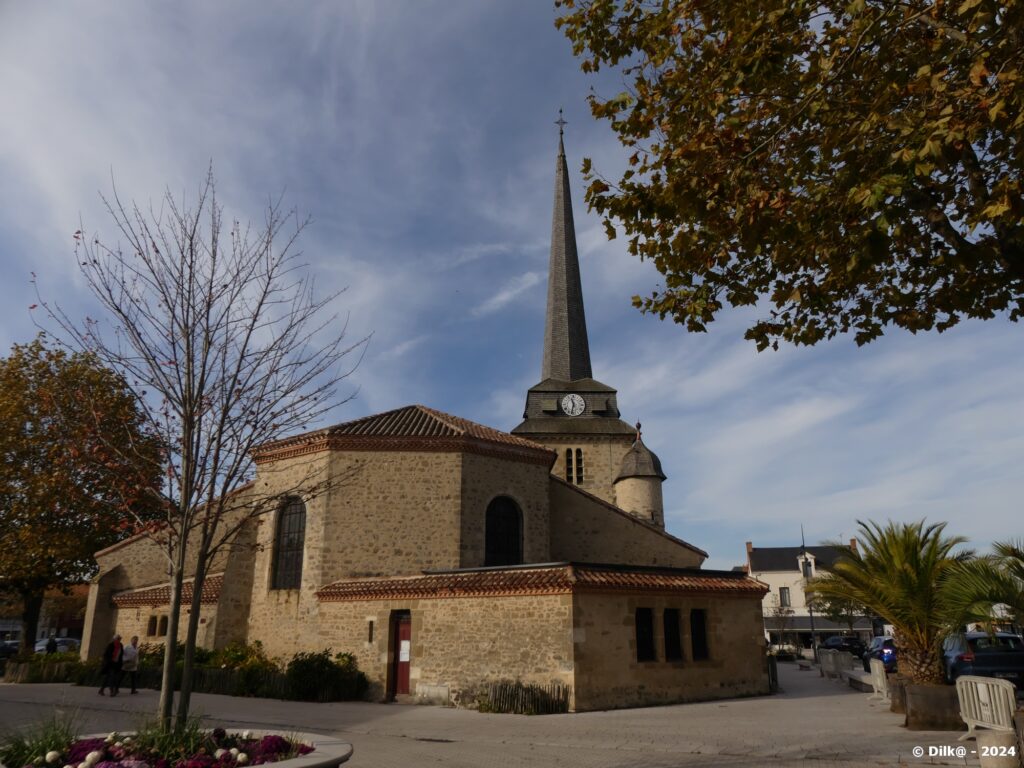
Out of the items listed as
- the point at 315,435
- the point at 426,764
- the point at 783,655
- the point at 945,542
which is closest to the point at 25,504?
the point at 315,435

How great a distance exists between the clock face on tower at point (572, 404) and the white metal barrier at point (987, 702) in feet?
97.2

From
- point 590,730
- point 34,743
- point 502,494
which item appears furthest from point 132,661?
point 34,743

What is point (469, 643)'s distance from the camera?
626 inches

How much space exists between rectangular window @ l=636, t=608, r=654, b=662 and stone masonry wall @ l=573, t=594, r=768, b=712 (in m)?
0.11

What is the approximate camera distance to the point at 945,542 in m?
11.7

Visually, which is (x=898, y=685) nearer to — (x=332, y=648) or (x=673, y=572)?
(x=673, y=572)

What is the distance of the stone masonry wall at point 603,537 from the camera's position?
24.1 metres

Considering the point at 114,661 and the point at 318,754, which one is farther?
the point at 114,661

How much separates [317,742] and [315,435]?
1419cm

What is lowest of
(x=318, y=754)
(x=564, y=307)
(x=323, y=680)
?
(x=323, y=680)

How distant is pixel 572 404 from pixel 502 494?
60.3 ft

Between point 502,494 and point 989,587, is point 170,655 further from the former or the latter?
point 502,494

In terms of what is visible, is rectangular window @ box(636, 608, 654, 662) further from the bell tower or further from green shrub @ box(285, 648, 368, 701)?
the bell tower

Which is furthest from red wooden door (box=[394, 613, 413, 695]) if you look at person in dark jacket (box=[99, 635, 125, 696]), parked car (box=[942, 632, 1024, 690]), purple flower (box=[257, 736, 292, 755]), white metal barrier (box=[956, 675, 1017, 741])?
parked car (box=[942, 632, 1024, 690])
